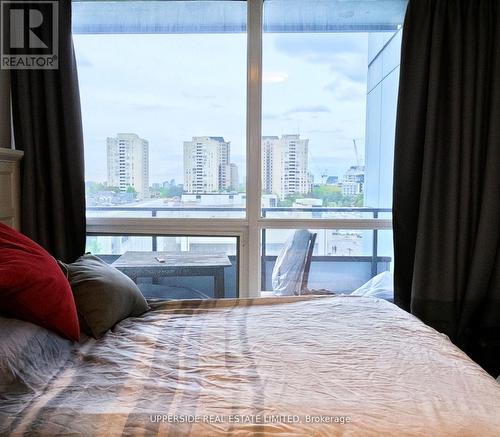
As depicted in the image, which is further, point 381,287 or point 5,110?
point 381,287

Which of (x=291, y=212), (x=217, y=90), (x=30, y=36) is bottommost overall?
(x=291, y=212)

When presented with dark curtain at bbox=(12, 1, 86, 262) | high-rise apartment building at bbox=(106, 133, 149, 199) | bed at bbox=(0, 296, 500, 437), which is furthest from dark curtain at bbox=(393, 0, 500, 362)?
dark curtain at bbox=(12, 1, 86, 262)

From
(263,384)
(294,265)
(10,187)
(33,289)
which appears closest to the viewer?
(263,384)

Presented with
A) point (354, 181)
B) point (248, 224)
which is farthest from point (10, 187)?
point (354, 181)

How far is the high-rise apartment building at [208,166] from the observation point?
109 inches

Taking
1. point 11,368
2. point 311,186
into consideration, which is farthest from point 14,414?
point 311,186

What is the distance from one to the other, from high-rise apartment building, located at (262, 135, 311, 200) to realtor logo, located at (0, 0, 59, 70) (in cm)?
137

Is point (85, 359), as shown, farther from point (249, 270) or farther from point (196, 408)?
point (249, 270)

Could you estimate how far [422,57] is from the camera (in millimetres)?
2508

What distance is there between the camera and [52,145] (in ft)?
8.36

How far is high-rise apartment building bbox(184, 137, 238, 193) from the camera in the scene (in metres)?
2.77

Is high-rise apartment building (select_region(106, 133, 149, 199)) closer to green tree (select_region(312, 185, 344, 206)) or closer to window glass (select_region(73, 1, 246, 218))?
window glass (select_region(73, 1, 246, 218))

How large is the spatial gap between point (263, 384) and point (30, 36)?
2.40 meters

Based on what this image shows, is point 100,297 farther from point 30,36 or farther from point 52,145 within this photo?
point 30,36
